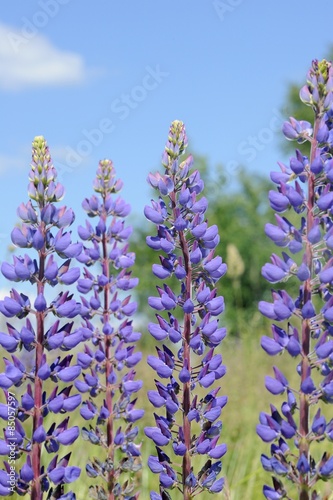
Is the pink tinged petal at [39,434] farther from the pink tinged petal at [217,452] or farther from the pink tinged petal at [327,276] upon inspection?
the pink tinged petal at [327,276]

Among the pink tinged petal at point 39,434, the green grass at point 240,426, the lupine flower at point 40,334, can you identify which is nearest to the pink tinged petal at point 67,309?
the lupine flower at point 40,334

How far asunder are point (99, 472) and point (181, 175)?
1.73 meters

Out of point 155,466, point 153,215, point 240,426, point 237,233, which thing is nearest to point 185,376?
point 155,466

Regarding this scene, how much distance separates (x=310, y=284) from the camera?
3316 millimetres

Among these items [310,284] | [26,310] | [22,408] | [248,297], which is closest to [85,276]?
[26,310]

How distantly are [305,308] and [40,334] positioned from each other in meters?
1.26

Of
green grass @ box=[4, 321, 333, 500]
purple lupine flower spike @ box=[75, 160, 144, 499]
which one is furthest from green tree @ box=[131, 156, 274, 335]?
purple lupine flower spike @ box=[75, 160, 144, 499]

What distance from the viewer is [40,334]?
3596mm

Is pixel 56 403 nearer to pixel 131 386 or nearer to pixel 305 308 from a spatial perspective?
pixel 131 386

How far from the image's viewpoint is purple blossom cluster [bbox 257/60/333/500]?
3.22m

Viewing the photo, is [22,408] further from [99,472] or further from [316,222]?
[316,222]

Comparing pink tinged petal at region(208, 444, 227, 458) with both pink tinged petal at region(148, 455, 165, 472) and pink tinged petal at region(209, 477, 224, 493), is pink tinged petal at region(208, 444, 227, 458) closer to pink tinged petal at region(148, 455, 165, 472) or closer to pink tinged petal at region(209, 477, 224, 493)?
pink tinged petal at region(209, 477, 224, 493)

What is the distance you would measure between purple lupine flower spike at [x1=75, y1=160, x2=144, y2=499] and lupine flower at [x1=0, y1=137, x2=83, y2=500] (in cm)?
58

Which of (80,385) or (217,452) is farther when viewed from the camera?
(80,385)
